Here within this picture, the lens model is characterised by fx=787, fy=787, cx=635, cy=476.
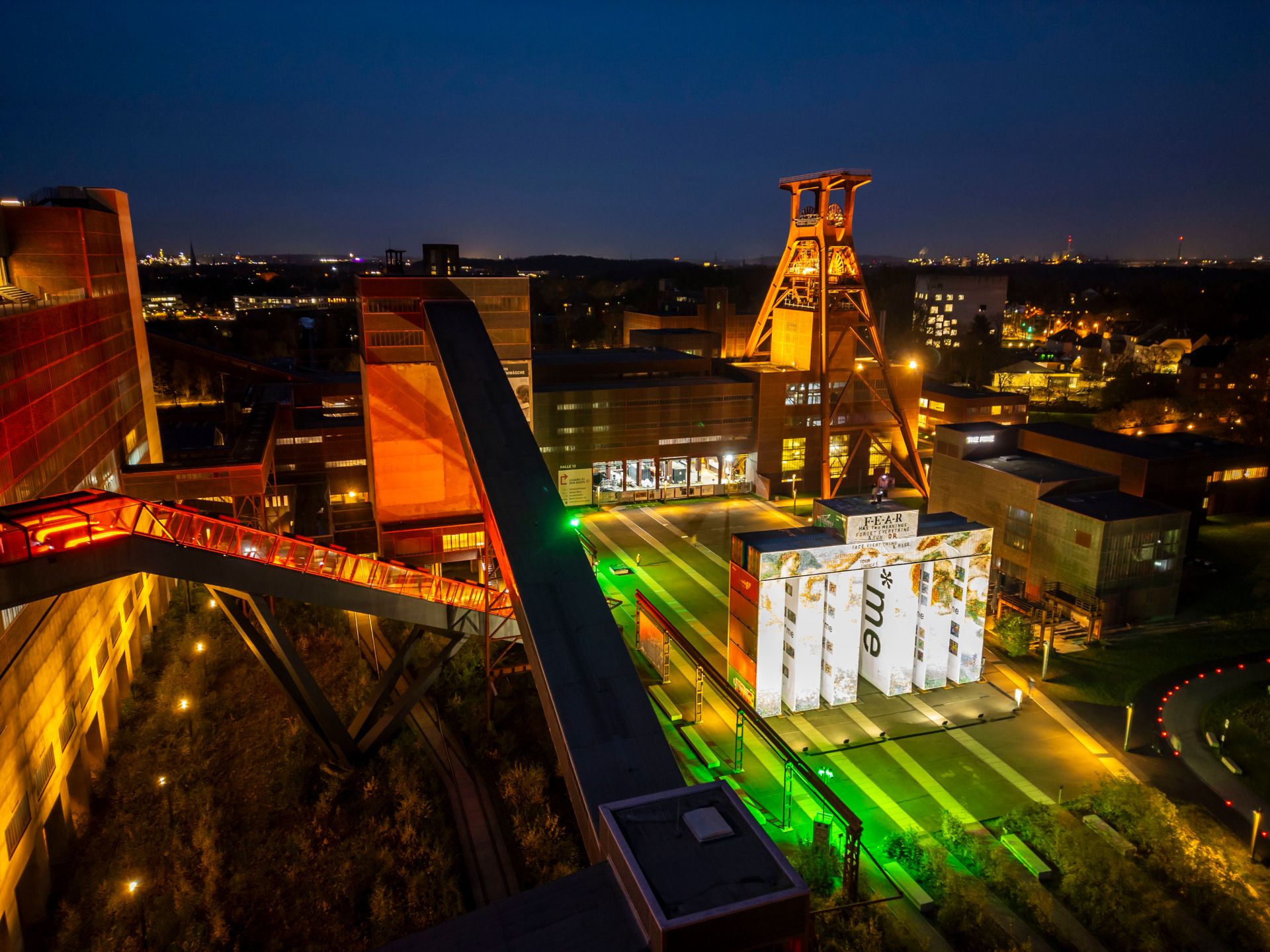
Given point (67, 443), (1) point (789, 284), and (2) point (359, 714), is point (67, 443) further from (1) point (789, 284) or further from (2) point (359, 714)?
(1) point (789, 284)

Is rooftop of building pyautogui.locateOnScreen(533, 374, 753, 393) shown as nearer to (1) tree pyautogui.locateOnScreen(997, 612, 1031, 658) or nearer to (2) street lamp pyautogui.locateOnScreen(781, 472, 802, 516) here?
(2) street lamp pyautogui.locateOnScreen(781, 472, 802, 516)

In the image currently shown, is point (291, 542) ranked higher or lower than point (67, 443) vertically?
lower

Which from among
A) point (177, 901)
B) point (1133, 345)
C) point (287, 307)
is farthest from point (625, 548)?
point (287, 307)

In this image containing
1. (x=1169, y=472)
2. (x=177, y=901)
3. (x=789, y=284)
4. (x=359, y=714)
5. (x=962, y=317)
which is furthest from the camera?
(x=962, y=317)

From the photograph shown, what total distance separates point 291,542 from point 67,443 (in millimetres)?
8682

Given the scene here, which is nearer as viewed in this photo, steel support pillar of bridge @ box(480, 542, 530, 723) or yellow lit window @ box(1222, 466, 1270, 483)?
steel support pillar of bridge @ box(480, 542, 530, 723)

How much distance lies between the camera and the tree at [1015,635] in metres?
24.7

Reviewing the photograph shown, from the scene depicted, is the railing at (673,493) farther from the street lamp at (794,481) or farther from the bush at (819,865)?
the bush at (819,865)

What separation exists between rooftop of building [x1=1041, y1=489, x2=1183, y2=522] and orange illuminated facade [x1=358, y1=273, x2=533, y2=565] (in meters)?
20.5

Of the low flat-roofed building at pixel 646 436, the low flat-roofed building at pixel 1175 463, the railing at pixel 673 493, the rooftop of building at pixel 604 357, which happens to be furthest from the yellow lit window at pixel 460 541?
the low flat-roofed building at pixel 1175 463

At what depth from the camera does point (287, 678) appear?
17.3 metres

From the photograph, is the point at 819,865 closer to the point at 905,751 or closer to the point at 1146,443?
the point at 905,751

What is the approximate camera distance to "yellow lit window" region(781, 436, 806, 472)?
44.0 metres

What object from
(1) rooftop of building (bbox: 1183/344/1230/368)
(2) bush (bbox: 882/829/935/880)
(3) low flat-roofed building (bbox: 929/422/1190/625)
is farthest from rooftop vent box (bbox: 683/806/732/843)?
(1) rooftop of building (bbox: 1183/344/1230/368)
